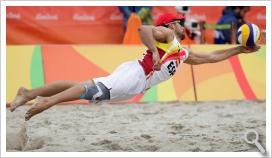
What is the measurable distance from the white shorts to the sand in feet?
2.51

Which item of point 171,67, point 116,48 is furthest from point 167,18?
point 116,48

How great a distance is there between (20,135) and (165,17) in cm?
221

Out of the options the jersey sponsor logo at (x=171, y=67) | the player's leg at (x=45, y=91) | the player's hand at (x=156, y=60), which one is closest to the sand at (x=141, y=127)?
the player's leg at (x=45, y=91)

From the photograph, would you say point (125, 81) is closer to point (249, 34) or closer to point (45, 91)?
point (45, 91)

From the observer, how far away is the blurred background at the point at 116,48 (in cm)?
1049

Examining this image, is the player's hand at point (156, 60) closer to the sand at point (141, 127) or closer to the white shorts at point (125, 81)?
the white shorts at point (125, 81)

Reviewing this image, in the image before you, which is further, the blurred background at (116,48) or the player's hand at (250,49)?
the blurred background at (116,48)

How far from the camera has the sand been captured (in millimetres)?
7355

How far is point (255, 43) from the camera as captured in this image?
6906 millimetres

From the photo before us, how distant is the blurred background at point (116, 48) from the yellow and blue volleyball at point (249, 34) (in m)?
2.82

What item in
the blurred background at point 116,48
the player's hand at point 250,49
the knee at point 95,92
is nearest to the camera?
the knee at point 95,92

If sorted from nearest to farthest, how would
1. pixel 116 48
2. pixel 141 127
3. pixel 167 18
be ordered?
pixel 167 18
pixel 141 127
pixel 116 48

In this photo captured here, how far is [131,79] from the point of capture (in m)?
6.74

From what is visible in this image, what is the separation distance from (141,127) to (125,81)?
2.02m
